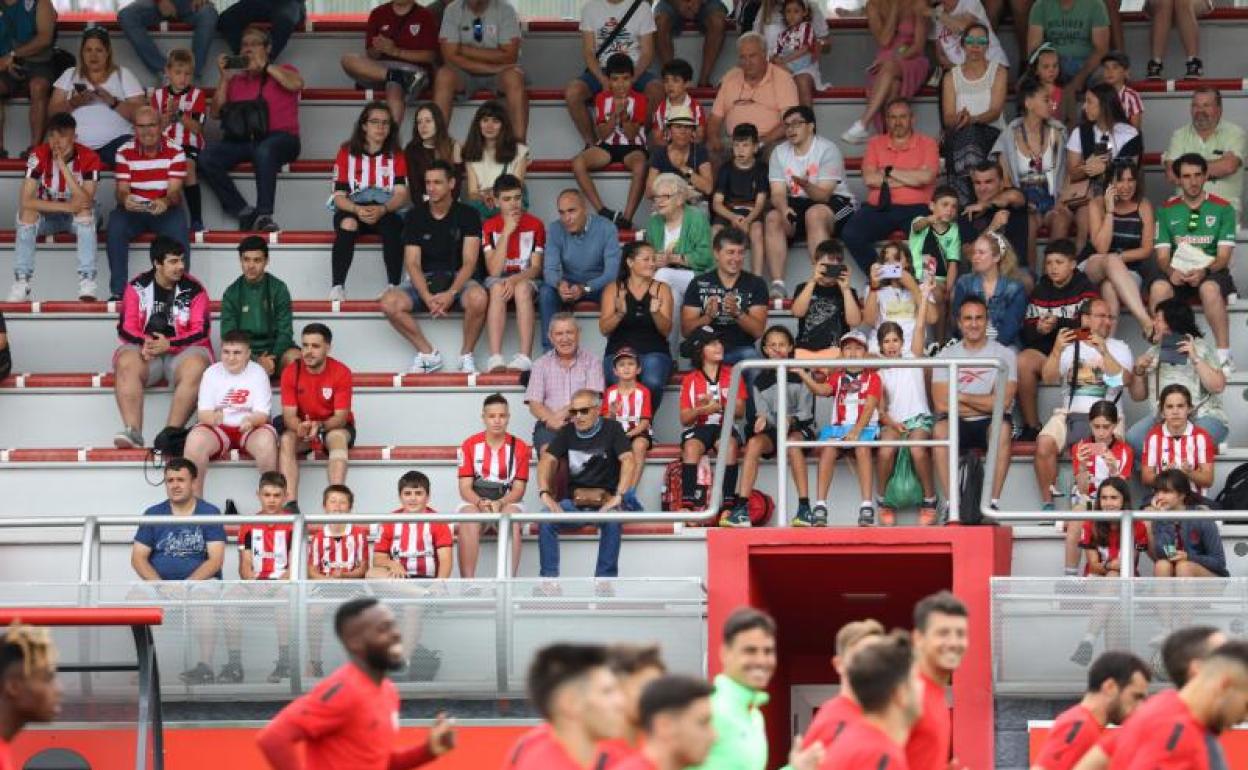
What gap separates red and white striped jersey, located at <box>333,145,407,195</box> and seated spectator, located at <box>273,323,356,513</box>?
1.96 metres

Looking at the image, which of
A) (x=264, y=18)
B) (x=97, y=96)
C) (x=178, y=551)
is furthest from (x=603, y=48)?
(x=178, y=551)

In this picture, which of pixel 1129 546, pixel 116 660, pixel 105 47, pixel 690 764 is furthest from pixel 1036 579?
pixel 105 47

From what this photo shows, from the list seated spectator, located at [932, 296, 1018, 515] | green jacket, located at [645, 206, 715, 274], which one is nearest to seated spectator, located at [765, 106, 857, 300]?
green jacket, located at [645, 206, 715, 274]

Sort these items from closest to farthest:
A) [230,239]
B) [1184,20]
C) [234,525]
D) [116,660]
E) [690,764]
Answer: [690,764] < [116,660] < [234,525] < [230,239] < [1184,20]

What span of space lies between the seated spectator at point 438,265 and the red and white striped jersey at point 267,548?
294cm

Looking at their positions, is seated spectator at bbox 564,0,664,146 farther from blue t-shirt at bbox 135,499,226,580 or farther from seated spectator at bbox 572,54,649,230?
blue t-shirt at bbox 135,499,226,580

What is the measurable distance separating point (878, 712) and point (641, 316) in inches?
317

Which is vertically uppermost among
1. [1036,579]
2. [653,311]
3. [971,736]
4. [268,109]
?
[268,109]

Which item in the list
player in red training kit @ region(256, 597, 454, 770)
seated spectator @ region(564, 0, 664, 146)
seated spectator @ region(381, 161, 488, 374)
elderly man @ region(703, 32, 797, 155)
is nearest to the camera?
player in red training kit @ region(256, 597, 454, 770)

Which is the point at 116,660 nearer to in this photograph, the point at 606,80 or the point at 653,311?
the point at 653,311

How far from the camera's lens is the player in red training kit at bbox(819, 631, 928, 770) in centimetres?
887

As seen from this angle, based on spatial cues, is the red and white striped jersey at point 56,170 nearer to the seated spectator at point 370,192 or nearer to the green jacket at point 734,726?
the seated spectator at point 370,192

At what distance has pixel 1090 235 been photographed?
1759 centimetres

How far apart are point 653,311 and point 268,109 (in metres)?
Answer: 4.16
